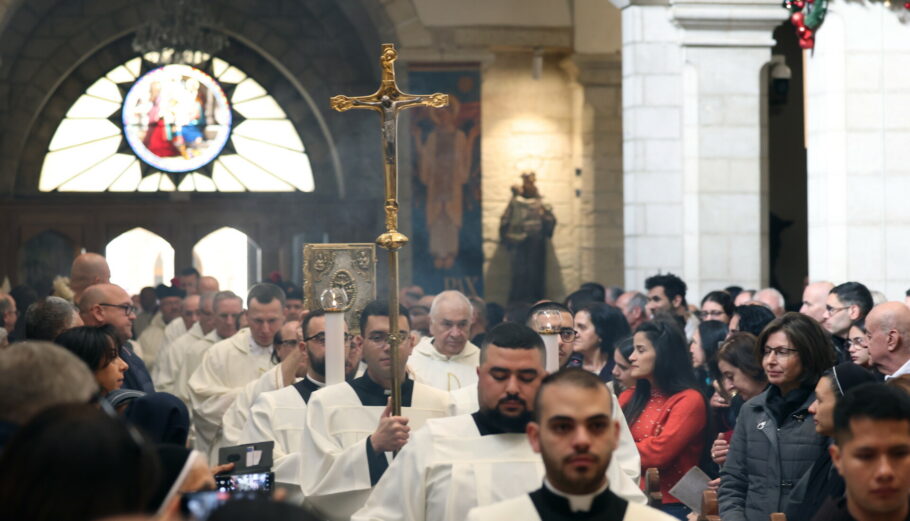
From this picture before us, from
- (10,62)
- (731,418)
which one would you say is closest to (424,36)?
(10,62)

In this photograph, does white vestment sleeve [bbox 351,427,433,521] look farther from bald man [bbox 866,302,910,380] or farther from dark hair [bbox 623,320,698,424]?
bald man [bbox 866,302,910,380]

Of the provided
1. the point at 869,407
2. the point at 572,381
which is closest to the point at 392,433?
the point at 572,381

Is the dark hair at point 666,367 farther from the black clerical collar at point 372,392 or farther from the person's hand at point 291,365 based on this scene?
the person's hand at point 291,365

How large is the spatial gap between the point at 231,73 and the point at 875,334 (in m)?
Result: 15.9

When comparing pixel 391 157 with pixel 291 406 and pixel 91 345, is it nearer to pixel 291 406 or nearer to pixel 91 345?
pixel 91 345

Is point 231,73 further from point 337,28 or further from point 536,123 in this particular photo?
point 536,123

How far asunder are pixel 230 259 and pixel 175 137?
29.1ft

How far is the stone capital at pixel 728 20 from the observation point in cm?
1191

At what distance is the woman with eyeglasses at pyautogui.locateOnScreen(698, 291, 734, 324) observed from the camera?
30.8 ft

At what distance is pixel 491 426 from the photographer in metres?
4.76

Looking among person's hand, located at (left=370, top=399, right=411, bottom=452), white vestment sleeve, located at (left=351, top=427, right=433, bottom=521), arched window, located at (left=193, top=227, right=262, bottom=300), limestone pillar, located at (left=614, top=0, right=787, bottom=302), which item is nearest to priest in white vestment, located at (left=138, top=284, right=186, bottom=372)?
limestone pillar, located at (left=614, top=0, right=787, bottom=302)

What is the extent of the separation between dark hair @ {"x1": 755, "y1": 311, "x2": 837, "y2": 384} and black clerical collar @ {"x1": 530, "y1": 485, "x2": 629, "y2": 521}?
198 cm

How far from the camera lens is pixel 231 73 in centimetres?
2114

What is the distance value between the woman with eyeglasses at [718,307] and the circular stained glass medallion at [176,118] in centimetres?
1280
